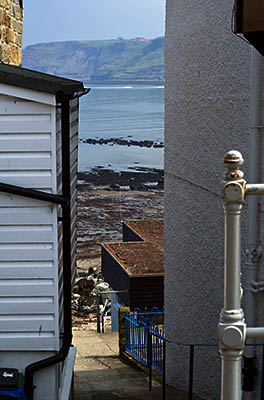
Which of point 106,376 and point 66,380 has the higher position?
point 66,380

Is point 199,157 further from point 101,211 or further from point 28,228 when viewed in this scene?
point 101,211

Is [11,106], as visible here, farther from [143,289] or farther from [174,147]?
[143,289]

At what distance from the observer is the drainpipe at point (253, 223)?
671 centimetres

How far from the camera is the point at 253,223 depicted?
22.2 feet

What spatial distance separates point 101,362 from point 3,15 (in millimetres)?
7926

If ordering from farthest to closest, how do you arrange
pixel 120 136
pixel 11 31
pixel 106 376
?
pixel 120 136 < pixel 106 376 < pixel 11 31

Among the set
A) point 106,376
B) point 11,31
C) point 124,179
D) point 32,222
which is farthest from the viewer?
point 124,179

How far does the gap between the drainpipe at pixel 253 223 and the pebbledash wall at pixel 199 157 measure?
19 cm

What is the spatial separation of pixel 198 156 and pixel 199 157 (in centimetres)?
4

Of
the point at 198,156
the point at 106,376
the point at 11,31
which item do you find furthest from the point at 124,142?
the point at 11,31

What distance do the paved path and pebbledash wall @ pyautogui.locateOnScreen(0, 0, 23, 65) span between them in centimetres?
461

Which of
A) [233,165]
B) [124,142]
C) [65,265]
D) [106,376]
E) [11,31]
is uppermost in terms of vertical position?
[124,142]

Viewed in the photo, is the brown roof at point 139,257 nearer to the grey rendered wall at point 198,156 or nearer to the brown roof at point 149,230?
the brown roof at point 149,230

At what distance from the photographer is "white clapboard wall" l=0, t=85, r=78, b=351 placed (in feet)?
18.6
